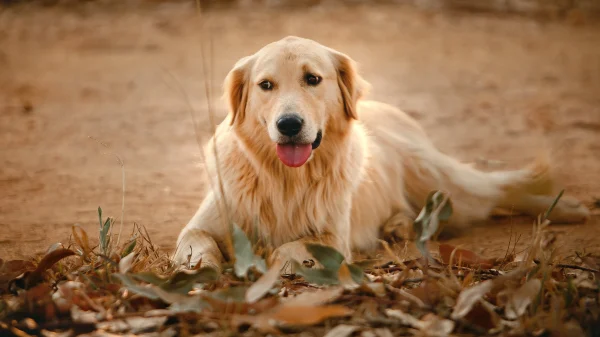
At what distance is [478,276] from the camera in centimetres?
286

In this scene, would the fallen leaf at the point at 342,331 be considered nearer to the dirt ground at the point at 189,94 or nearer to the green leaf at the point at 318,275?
the green leaf at the point at 318,275

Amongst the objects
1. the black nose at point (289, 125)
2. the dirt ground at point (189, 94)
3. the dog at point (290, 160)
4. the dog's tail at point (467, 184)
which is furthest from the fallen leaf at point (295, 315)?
the dog's tail at point (467, 184)

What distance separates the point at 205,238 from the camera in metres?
4.05

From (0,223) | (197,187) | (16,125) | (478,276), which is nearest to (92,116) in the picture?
(16,125)

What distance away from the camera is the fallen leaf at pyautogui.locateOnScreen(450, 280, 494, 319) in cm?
234

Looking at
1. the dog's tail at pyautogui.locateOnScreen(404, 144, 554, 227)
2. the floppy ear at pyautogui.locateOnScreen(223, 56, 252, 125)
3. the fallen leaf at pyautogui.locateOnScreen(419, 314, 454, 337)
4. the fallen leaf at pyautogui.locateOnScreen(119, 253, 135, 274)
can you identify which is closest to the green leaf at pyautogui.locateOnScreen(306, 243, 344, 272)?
the fallen leaf at pyautogui.locateOnScreen(419, 314, 454, 337)

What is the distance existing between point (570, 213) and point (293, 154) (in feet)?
7.22

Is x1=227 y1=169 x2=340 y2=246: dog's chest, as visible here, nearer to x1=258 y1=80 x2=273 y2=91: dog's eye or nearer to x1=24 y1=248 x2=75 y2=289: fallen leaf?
x1=258 y1=80 x2=273 y2=91: dog's eye

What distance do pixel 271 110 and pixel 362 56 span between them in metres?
7.47

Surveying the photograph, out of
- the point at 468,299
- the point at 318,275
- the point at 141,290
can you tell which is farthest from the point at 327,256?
the point at 141,290

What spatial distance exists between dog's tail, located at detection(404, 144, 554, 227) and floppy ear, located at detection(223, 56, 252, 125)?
5.15ft

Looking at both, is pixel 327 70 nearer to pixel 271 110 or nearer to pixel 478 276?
pixel 271 110

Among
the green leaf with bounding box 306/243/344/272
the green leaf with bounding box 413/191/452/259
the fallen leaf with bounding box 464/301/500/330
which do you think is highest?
the green leaf with bounding box 413/191/452/259

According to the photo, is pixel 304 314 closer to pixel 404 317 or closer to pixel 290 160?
pixel 404 317
